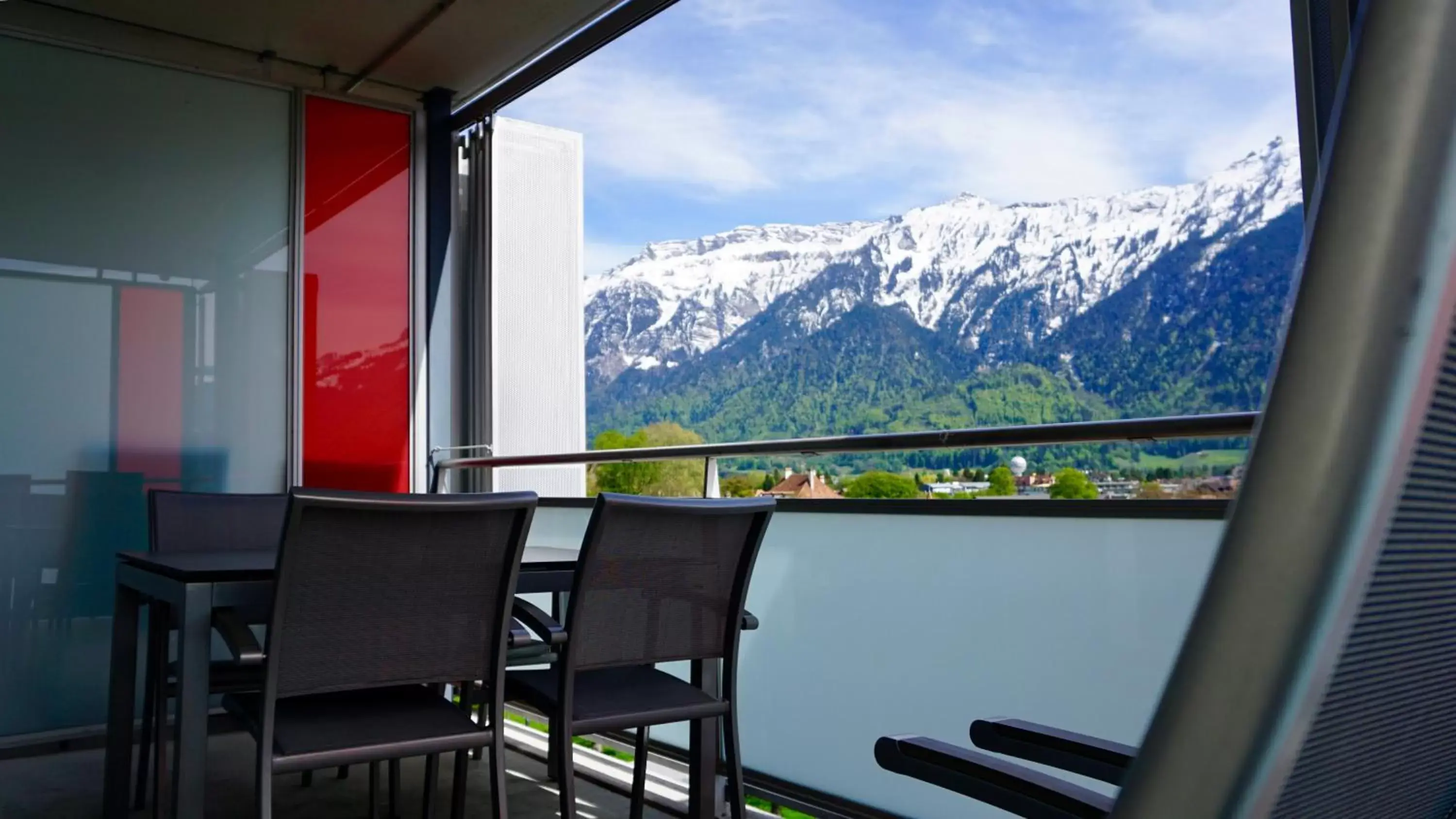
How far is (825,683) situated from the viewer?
9.42 ft

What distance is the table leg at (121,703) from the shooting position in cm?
291

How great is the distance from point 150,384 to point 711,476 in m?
2.77

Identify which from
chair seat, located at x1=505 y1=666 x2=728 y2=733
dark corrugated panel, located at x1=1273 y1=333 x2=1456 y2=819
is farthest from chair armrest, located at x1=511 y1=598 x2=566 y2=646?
dark corrugated panel, located at x1=1273 y1=333 x2=1456 y2=819

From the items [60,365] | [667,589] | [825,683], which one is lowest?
[825,683]

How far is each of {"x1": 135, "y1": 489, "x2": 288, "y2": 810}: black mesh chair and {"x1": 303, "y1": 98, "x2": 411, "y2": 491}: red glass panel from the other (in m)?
1.81

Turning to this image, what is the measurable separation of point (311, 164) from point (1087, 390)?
29.4 m

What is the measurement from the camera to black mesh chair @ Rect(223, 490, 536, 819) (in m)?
1.99

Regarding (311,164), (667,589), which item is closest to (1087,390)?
(311,164)

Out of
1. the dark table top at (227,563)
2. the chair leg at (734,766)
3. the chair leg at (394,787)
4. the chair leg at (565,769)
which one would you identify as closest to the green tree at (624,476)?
the chair leg at (394,787)

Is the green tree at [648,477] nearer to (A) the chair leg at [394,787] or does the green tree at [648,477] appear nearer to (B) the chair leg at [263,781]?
(A) the chair leg at [394,787]

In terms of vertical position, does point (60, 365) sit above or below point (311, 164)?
below

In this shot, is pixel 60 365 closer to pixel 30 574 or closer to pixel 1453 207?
pixel 30 574

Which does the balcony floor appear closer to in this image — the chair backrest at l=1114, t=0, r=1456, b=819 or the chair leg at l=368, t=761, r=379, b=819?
the chair leg at l=368, t=761, r=379, b=819

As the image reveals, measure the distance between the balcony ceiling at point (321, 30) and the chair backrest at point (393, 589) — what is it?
10.2ft
